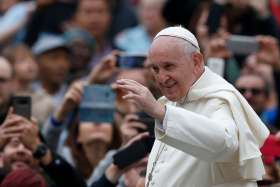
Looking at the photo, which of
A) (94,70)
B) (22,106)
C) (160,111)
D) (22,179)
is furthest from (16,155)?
(160,111)

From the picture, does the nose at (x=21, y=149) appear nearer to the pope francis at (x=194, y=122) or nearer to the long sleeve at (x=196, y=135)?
the pope francis at (x=194, y=122)

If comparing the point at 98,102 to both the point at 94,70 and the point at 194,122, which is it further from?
the point at 194,122

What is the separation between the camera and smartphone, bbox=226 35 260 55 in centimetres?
851

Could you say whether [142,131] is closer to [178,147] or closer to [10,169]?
[10,169]

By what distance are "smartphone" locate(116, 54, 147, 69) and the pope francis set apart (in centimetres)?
271

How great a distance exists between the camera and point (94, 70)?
832 cm

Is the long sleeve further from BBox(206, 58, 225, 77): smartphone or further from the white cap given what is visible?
BBox(206, 58, 225, 77): smartphone

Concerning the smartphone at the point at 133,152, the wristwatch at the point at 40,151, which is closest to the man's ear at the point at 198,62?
the smartphone at the point at 133,152

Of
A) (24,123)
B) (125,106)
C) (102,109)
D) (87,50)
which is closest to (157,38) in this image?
(24,123)

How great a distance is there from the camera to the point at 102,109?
7.96 m

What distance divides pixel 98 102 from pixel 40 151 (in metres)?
0.82

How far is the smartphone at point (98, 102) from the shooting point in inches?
310

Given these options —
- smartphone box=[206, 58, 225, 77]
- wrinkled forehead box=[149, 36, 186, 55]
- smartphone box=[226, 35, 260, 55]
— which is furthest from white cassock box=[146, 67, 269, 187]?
smartphone box=[226, 35, 260, 55]

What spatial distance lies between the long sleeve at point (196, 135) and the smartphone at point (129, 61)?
314 cm
